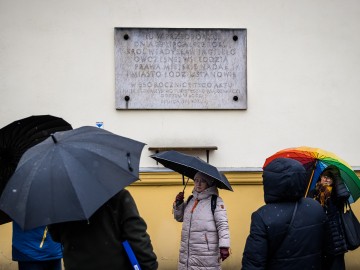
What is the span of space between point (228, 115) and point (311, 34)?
4.78 feet

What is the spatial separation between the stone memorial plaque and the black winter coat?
12.3 ft

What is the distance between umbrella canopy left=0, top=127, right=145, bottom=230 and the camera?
3.17 metres

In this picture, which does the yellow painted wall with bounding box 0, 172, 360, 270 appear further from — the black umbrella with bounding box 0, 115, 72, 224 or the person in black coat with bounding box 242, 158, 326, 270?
the person in black coat with bounding box 242, 158, 326, 270

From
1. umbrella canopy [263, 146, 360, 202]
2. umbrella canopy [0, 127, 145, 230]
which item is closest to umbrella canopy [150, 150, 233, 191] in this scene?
umbrella canopy [263, 146, 360, 202]

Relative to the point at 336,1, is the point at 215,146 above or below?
below

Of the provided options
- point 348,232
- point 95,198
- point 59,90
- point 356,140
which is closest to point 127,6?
point 59,90

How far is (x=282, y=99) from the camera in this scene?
730 cm

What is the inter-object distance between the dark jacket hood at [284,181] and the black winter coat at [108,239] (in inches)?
35.0

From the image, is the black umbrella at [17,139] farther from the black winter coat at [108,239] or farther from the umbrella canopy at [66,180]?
the black winter coat at [108,239]

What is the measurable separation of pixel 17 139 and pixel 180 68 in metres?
3.13

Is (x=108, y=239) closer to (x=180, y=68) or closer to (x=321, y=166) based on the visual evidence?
(x=321, y=166)

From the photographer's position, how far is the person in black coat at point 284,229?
3734mm

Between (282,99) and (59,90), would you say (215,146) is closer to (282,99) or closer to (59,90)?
(282,99)

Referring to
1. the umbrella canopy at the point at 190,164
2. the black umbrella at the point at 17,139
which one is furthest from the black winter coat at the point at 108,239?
the umbrella canopy at the point at 190,164
